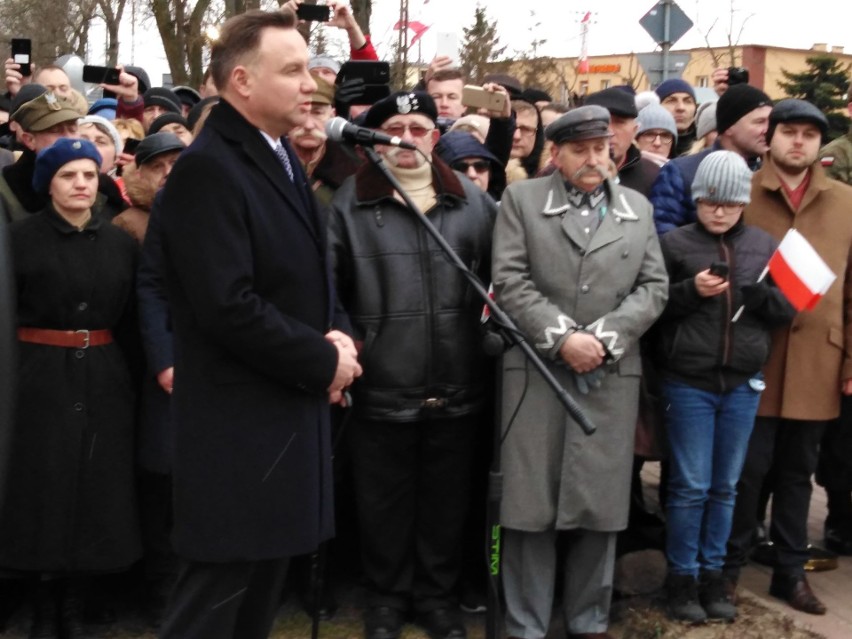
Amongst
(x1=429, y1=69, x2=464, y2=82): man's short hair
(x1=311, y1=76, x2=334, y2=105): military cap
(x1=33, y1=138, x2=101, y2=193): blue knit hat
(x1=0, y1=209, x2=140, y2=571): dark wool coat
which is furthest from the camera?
(x1=429, y1=69, x2=464, y2=82): man's short hair

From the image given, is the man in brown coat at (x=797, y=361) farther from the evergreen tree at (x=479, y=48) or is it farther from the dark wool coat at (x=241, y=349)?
the evergreen tree at (x=479, y=48)

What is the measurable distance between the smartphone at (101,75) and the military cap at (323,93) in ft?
10.6

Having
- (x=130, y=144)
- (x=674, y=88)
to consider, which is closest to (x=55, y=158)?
(x=130, y=144)

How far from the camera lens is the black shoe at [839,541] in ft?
20.9

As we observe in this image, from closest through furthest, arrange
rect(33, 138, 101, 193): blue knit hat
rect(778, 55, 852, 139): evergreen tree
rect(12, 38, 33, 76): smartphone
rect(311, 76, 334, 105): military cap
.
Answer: rect(33, 138, 101, 193): blue knit hat, rect(311, 76, 334, 105): military cap, rect(12, 38, 33, 76): smartphone, rect(778, 55, 852, 139): evergreen tree

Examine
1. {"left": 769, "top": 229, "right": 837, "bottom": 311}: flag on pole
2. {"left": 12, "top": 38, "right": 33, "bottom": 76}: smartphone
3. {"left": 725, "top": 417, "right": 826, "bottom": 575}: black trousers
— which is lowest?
{"left": 725, "top": 417, "right": 826, "bottom": 575}: black trousers

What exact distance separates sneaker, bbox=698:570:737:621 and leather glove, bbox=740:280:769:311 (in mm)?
1201

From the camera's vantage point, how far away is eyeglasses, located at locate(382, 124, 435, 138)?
16.5 feet

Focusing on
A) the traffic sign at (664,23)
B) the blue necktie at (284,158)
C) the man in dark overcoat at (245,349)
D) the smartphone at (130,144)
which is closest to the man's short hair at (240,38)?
the man in dark overcoat at (245,349)

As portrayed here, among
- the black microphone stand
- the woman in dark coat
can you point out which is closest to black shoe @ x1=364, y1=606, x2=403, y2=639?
the black microphone stand

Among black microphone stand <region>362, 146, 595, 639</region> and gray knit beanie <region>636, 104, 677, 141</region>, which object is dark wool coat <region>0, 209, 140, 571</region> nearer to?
black microphone stand <region>362, 146, 595, 639</region>

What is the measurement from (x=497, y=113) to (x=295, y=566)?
8.15 ft

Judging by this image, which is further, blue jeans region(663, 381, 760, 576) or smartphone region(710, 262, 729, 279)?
blue jeans region(663, 381, 760, 576)

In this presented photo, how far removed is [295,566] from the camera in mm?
5555
